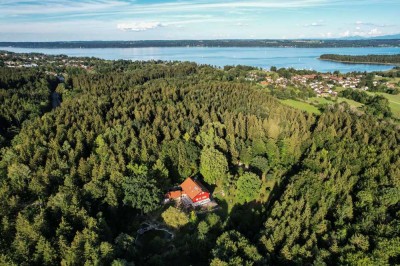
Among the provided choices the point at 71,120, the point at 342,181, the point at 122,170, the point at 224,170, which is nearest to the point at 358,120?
the point at 342,181

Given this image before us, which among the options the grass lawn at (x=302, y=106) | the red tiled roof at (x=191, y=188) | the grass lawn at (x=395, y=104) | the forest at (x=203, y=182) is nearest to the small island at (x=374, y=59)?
the grass lawn at (x=395, y=104)

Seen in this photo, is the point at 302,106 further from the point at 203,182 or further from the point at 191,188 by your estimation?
the point at 191,188

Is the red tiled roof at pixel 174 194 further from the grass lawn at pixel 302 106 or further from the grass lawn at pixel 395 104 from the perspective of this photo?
the grass lawn at pixel 395 104

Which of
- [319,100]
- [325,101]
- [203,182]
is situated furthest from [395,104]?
[203,182]

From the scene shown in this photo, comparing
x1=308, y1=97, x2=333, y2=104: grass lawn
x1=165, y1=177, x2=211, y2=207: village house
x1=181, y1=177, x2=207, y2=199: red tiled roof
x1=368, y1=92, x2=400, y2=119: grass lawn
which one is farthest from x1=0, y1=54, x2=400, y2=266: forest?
x1=308, y1=97, x2=333, y2=104: grass lawn

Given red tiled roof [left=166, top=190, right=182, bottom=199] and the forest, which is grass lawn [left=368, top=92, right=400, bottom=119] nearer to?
the forest

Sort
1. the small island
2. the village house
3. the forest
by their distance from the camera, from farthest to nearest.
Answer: the small island, the village house, the forest

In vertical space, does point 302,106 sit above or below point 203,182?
above
